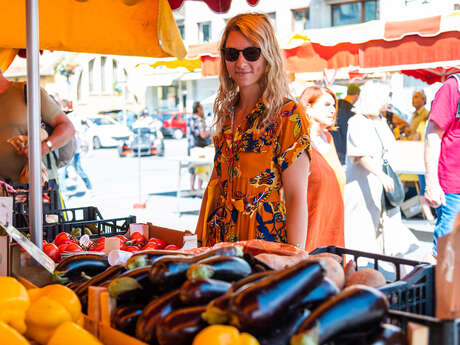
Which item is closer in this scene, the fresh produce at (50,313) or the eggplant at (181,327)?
the eggplant at (181,327)

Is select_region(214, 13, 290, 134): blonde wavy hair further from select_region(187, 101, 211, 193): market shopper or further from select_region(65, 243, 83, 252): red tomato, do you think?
select_region(187, 101, 211, 193): market shopper

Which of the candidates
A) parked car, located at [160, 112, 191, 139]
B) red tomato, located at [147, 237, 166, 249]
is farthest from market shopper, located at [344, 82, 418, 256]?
parked car, located at [160, 112, 191, 139]

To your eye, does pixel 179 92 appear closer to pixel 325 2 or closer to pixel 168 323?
pixel 325 2

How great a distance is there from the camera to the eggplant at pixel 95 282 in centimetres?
167

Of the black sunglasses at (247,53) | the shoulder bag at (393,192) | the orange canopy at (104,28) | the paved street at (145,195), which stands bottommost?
the paved street at (145,195)

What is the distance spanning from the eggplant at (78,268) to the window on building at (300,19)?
94.5 feet

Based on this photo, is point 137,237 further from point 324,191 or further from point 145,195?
point 145,195

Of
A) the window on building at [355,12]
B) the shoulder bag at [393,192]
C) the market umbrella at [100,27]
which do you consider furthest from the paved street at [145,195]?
the window on building at [355,12]

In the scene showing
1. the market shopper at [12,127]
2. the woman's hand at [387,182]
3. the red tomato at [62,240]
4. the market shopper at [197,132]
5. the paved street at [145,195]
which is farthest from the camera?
the market shopper at [197,132]

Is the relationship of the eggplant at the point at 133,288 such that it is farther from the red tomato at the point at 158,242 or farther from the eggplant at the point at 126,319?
the red tomato at the point at 158,242

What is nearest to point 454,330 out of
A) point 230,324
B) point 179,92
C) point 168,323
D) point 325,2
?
point 230,324

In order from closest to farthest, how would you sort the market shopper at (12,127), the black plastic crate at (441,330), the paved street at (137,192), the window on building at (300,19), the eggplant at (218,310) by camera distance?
the black plastic crate at (441,330)
the eggplant at (218,310)
the market shopper at (12,127)
the paved street at (137,192)
the window on building at (300,19)

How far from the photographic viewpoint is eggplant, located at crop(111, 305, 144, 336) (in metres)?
1.43

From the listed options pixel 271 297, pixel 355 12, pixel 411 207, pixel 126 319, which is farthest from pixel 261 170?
pixel 355 12
